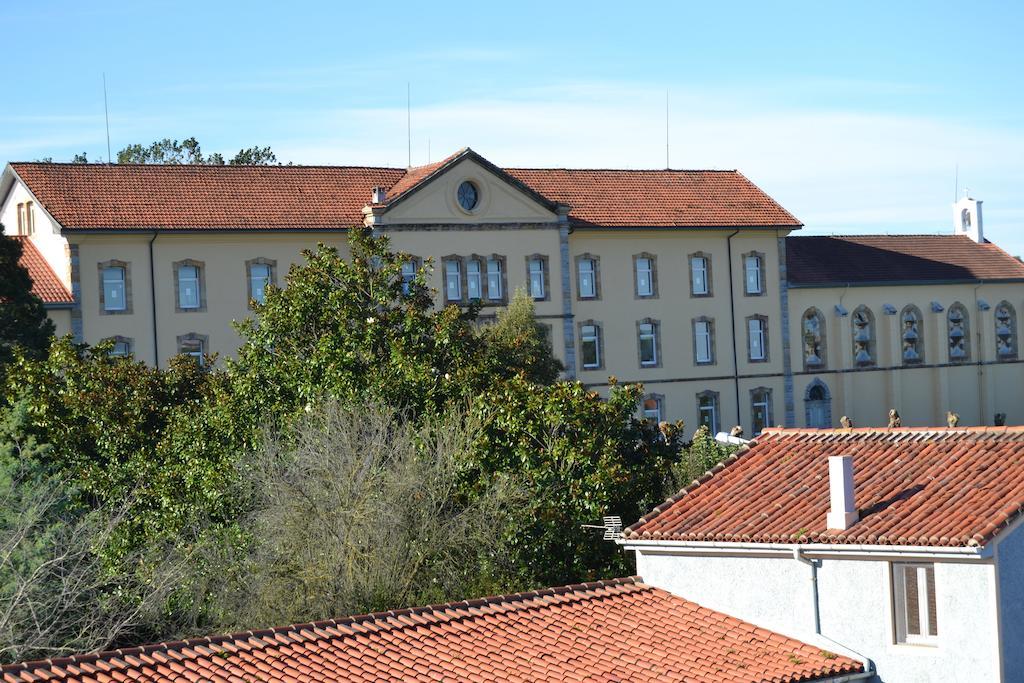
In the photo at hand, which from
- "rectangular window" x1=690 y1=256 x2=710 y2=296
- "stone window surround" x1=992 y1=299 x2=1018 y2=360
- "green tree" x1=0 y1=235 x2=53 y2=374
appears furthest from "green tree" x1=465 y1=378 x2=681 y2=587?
"stone window surround" x1=992 y1=299 x2=1018 y2=360

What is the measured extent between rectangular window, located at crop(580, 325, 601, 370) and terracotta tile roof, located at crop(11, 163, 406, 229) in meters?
7.90

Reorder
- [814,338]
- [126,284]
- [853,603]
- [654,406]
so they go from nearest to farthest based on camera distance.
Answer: [853,603], [126,284], [654,406], [814,338]

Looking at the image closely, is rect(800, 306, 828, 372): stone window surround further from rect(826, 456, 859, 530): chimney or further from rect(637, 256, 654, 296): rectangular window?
rect(826, 456, 859, 530): chimney

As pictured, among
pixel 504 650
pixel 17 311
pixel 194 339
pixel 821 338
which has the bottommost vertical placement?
pixel 504 650

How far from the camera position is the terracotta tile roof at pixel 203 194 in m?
45.8

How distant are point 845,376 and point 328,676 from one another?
4448 centimetres

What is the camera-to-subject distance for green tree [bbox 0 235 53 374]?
3631 cm

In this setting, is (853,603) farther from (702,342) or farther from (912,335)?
(912,335)

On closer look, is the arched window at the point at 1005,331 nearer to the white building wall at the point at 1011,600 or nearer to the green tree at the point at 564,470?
the green tree at the point at 564,470

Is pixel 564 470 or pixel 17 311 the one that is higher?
pixel 17 311

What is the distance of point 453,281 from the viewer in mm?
50281

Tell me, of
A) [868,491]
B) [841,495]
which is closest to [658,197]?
[868,491]

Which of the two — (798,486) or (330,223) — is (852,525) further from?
(330,223)

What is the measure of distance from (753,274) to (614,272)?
6.09 metres
